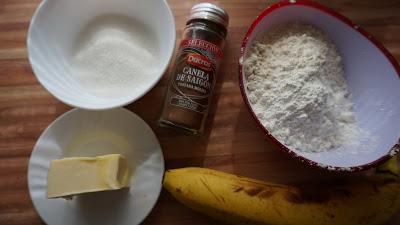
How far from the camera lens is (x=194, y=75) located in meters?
0.70

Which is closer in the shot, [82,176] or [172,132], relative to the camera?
[82,176]

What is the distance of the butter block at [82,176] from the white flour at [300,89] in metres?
0.29

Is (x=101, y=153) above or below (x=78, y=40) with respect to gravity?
below

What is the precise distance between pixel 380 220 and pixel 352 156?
12 centimetres

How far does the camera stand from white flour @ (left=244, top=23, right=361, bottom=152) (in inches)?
26.2

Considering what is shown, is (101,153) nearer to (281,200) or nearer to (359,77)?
(281,200)

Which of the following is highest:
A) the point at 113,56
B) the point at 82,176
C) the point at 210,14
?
the point at 210,14

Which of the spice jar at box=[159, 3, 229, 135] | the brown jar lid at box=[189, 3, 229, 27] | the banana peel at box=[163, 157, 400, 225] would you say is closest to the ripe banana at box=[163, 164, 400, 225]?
the banana peel at box=[163, 157, 400, 225]

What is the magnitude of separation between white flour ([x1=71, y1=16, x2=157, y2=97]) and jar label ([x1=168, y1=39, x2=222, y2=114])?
64mm

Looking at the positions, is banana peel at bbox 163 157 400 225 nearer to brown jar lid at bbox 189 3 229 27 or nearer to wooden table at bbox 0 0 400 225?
wooden table at bbox 0 0 400 225

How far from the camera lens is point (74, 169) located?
0.64 metres

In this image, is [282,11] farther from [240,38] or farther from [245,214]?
[245,214]

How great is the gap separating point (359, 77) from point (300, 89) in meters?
0.16

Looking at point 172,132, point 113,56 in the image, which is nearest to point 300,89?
point 172,132
